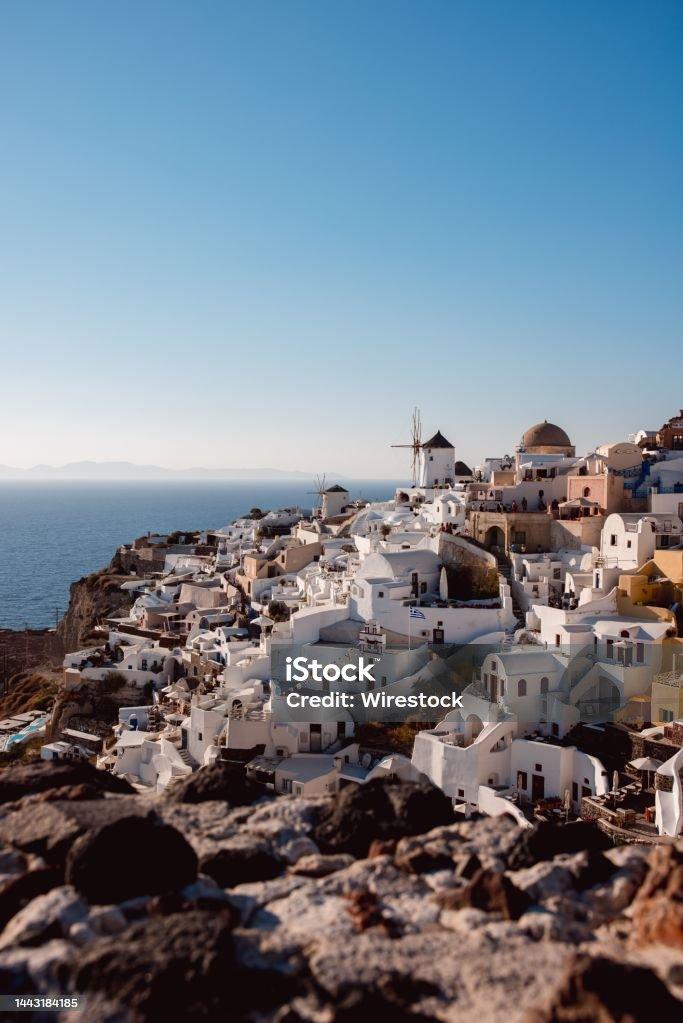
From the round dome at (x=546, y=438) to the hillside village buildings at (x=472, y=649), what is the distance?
37cm

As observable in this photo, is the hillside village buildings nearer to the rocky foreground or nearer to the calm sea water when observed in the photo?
the rocky foreground

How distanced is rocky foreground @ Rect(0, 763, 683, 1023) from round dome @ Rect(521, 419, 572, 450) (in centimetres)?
3191

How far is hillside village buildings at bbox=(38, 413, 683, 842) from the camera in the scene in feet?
A: 57.9

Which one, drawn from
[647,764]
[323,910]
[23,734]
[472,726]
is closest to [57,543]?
[23,734]

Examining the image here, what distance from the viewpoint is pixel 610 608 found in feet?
73.6

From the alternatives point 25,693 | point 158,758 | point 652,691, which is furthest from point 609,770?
point 25,693

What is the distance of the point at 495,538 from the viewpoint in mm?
29594

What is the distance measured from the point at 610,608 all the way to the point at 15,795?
735 inches

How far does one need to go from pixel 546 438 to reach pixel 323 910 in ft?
112

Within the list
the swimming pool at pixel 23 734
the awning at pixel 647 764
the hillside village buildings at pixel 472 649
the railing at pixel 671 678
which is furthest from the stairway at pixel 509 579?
the swimming pool at pixel 23 734

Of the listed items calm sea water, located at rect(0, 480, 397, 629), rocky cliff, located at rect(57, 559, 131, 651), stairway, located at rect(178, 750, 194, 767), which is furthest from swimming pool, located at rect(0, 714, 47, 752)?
calm sea water, located at rect(0, 480, 397, 629)

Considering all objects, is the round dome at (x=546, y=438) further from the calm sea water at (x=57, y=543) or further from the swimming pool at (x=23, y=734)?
the calm sea water at (x=57, y=543)

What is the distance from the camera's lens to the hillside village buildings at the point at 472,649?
17656mm

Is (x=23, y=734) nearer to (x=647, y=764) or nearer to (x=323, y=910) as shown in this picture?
(x=647, y=764)
